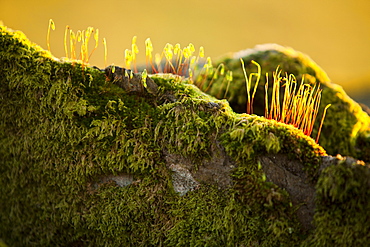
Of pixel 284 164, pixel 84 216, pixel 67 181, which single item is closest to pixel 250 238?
pixel 284 164

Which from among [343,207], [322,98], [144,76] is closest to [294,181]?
[343,207]

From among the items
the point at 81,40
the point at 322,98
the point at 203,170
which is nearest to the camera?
the point at 203,170

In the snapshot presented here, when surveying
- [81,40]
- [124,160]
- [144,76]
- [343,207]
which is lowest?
[343,207]

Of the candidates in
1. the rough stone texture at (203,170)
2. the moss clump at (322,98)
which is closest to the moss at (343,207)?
the rough stone texture at (203,170)

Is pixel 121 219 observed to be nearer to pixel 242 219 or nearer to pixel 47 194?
Answer: pixel 47 194

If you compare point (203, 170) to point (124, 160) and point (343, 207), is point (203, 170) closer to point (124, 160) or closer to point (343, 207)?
point (124, 160)

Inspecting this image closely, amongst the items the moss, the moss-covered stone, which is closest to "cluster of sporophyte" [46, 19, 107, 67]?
the moss-covered stone
